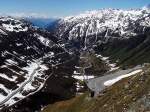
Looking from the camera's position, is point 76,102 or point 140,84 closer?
point 140,84

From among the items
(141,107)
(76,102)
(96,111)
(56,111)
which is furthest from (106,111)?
(56,111)

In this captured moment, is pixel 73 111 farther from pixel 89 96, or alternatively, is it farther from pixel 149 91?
pixel 149 91

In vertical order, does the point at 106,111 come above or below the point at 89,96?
above

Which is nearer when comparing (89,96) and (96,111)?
(96,111)

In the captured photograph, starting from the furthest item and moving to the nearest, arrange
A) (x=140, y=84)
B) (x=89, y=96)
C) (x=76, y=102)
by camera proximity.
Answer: (x=76, y=102) < (x=89, y=96) < (x=140, y=84)

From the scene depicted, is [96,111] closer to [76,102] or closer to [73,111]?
[73,111]

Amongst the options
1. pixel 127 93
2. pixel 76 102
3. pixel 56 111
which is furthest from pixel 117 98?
pixel 56 111

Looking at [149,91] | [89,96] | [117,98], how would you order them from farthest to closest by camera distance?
[89,96], [117,98], [149,91]

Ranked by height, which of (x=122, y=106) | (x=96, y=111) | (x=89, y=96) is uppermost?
(x=122, y=106)

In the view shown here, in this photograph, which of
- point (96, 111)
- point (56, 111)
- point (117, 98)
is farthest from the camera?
point (56, 111)
